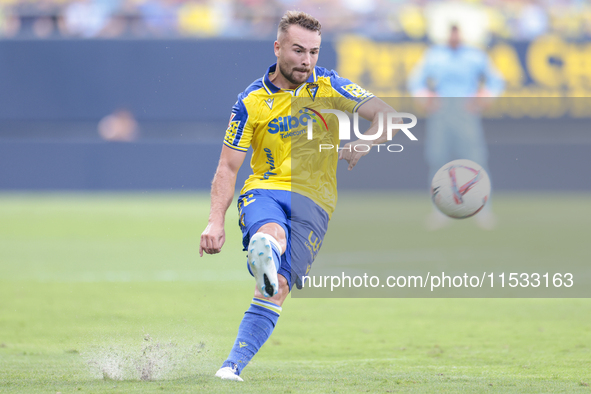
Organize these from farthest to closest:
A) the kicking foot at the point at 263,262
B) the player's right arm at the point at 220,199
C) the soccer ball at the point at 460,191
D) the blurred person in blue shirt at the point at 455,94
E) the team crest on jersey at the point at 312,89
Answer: the blurred person in blue shirt at the point at 455,94 < the soccer ball at the point at 460,191 < the team crest on jersey at the point at 312,89 < the player's right arm at the point at 220,199 < the kicking foot at the point at 263,262


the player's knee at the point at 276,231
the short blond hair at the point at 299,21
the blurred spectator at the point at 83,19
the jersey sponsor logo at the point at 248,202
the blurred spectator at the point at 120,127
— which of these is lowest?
the player's knee at the point at 276,231

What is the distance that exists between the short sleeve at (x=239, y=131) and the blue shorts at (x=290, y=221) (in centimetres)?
28

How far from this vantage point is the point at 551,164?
54.1 ft

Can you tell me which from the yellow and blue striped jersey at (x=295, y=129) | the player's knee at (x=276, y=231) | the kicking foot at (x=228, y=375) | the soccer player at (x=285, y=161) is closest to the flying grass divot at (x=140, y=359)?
the kicking foot at (x=228, y=375)

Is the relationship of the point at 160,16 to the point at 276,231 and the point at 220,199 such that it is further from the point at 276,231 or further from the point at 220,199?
the point at 276,231

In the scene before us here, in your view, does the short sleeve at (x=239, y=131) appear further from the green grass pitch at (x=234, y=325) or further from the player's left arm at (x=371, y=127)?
the green grass pitch at (x=234, y=325)

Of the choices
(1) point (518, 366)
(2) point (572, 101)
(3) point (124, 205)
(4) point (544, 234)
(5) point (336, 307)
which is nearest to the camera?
(1) point (518, 366)

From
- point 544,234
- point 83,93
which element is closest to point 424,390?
point 544,234

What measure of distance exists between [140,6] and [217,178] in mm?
14815

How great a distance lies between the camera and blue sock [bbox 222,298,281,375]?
12.5 feet

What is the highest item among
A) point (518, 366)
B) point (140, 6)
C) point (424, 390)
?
point (140, 6)

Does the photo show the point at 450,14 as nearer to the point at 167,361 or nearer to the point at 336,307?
the point at 336,307

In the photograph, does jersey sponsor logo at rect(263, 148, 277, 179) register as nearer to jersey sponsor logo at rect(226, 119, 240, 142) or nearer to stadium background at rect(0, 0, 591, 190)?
jersey sponsor logo at rect(226, 119, 240, 142)

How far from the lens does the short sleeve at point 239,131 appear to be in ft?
13.3
